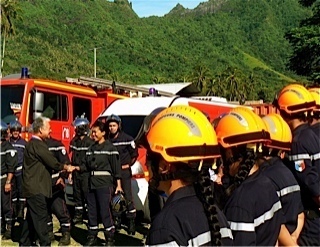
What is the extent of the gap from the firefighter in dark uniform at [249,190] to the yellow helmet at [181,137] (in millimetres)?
529

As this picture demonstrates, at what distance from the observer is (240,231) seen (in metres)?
3.06

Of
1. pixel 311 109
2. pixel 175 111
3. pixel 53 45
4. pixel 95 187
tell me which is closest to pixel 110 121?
pixel 95 187

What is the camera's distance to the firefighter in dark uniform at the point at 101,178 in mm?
8086

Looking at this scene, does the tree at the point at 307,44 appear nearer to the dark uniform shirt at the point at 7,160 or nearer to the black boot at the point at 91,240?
the dark uniform shirt at the point at 7,160

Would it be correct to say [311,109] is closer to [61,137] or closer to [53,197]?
[53,197]

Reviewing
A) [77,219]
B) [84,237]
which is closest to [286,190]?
[84,237]

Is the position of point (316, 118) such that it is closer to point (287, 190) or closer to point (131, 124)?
point (287, 190)

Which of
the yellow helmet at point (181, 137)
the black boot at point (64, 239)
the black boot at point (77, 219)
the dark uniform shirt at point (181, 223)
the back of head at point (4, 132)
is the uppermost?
the back of head at point (4, 132)

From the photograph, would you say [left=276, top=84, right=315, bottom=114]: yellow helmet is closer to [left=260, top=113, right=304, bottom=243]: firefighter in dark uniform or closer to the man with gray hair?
[left=260, top=113, right=304, bottom=243]: firefighter in dark uniform

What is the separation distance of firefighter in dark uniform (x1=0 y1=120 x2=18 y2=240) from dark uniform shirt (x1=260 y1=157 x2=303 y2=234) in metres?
5.66

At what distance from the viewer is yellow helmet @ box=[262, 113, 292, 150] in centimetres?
407

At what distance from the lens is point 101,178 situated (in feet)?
26.6

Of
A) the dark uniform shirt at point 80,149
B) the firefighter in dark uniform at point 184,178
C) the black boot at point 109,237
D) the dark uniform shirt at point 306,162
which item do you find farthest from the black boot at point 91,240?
the firefighter in dark uniform at point 184,178

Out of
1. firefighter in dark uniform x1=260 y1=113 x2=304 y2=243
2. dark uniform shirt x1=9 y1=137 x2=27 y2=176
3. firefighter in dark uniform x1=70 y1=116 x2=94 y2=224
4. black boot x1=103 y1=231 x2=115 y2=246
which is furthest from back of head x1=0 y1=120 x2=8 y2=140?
firefighter in dark uniform x1=260 y1=113 x2=304 y2=243
